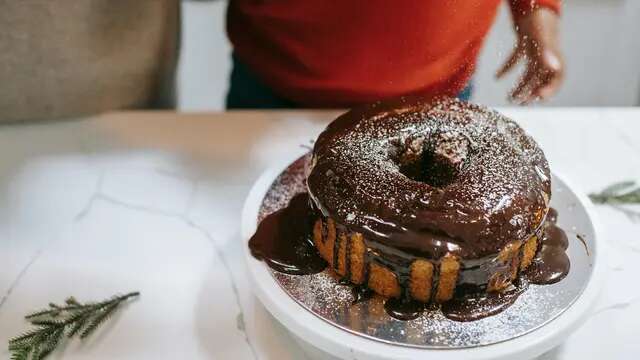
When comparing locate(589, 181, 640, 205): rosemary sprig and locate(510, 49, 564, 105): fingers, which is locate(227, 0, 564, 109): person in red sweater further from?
locate(589, 181, 640, 205): rosemary sprig

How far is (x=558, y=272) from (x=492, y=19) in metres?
0.33

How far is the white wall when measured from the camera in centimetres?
202

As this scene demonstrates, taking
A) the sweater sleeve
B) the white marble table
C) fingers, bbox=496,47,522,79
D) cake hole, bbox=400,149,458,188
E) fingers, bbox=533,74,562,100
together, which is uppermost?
the sweater sleeve

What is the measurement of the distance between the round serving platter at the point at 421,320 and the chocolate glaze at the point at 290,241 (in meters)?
0.01

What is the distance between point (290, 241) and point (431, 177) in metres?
0.18

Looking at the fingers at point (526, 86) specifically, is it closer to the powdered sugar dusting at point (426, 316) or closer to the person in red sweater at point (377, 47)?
the person in red sweater at point (377, 47)

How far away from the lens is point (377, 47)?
3.57 ft

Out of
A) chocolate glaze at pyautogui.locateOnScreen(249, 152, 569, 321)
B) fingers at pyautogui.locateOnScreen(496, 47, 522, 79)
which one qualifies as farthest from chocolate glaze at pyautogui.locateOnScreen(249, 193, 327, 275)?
fingers at pyautogui.locateOnScreen(496, 47, 522, 79)

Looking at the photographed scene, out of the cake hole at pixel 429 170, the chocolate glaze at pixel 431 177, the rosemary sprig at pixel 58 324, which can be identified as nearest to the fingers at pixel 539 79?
the chocolate glaze at pixel 431 177

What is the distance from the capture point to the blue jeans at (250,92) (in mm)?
1259

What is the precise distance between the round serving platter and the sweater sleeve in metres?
0.33

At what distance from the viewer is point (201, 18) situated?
232cm

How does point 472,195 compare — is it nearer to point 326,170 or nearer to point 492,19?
point 326,170

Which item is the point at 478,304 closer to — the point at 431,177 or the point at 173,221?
the point at 431,177
